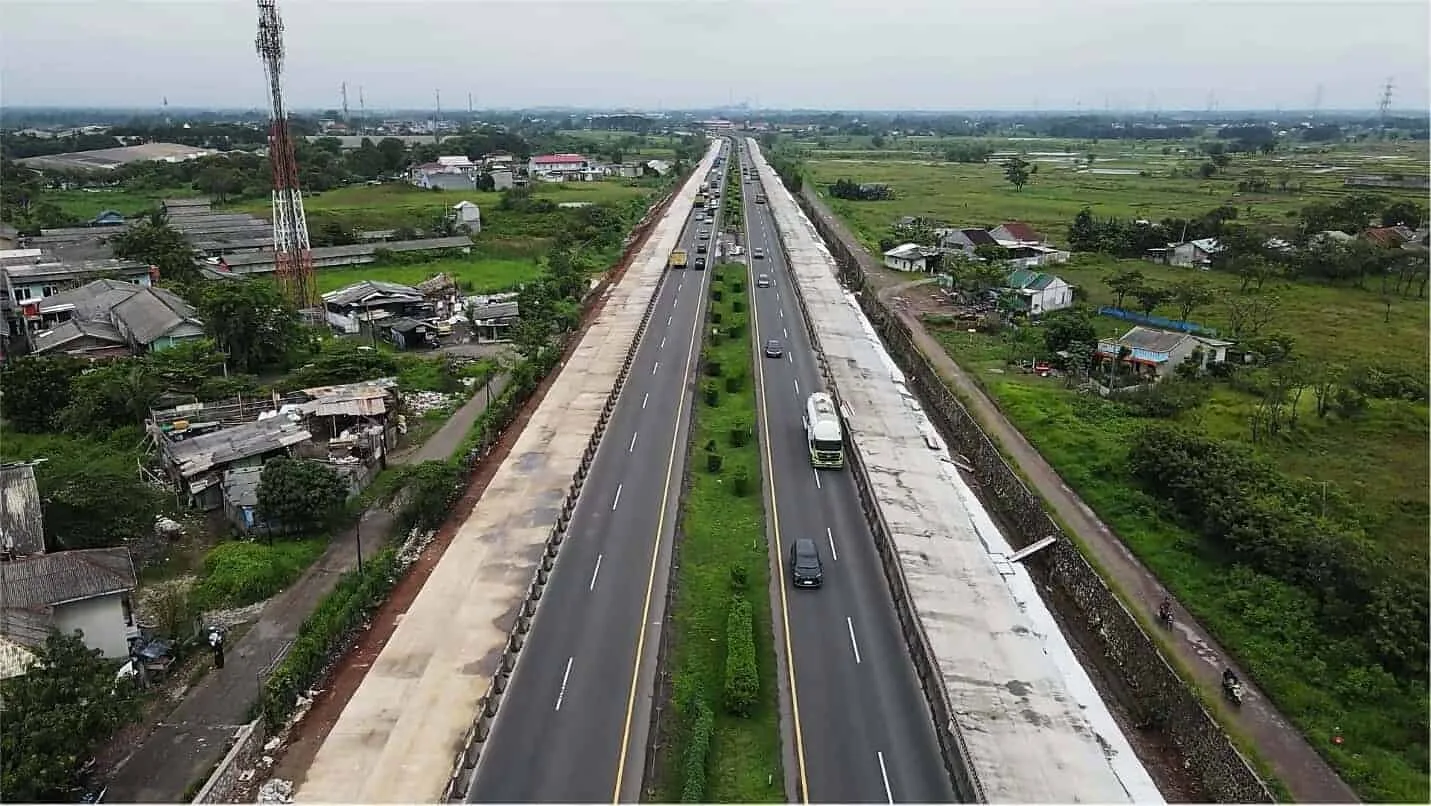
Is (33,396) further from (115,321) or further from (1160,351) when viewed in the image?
(1160,351)

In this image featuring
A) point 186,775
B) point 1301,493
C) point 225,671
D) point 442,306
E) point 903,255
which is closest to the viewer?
point 186,775

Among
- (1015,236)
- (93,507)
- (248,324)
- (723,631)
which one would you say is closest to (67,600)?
(93,507)

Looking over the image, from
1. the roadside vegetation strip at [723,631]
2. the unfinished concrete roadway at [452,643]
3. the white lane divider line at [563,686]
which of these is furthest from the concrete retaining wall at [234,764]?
the roadside vegetation strip at [723,631]

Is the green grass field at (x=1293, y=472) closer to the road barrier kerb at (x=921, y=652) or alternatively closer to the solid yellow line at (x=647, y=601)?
the road barrier kerb at (x=921, y=652)

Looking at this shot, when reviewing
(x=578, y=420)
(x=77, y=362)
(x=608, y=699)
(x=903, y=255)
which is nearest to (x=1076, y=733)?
(x=608, y=699)

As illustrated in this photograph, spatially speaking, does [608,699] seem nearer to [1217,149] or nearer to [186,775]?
[186,775]
